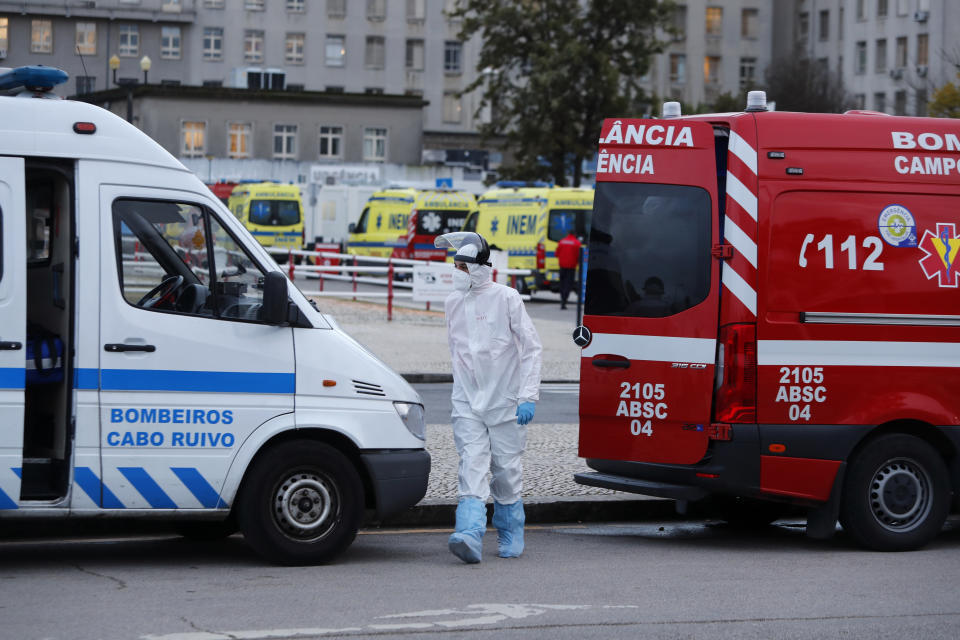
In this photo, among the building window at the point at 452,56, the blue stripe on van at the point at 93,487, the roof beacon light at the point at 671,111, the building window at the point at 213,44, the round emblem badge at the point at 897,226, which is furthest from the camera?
the building window at the point at 452,56

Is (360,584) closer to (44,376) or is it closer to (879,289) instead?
(44,376)

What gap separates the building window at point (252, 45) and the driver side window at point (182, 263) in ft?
269

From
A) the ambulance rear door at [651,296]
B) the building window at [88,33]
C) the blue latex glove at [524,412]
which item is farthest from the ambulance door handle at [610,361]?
the building window at [88,33]

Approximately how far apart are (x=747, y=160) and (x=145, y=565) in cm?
404

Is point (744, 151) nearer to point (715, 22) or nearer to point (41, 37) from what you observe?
point (41, 37)

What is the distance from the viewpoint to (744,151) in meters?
8.95

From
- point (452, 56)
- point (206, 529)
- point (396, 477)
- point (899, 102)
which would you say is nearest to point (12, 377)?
point (206, 529)

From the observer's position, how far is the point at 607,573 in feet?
27.0

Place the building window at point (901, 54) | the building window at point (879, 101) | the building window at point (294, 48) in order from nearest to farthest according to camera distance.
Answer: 1. the building window at point (901, 54)
2. the building window at point (879, 101)
3. the building window at point (294, 48)

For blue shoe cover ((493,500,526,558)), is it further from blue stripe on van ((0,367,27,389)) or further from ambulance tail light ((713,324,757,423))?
blue stripe on van ((0,367,27,389))

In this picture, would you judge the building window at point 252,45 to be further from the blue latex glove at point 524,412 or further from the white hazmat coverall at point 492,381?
the blue latex glove at point 524,412

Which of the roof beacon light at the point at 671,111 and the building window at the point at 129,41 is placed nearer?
the roof beacon light at the point at 671,111

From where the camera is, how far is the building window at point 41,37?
242 feet

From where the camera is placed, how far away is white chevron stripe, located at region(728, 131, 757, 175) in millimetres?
8930
